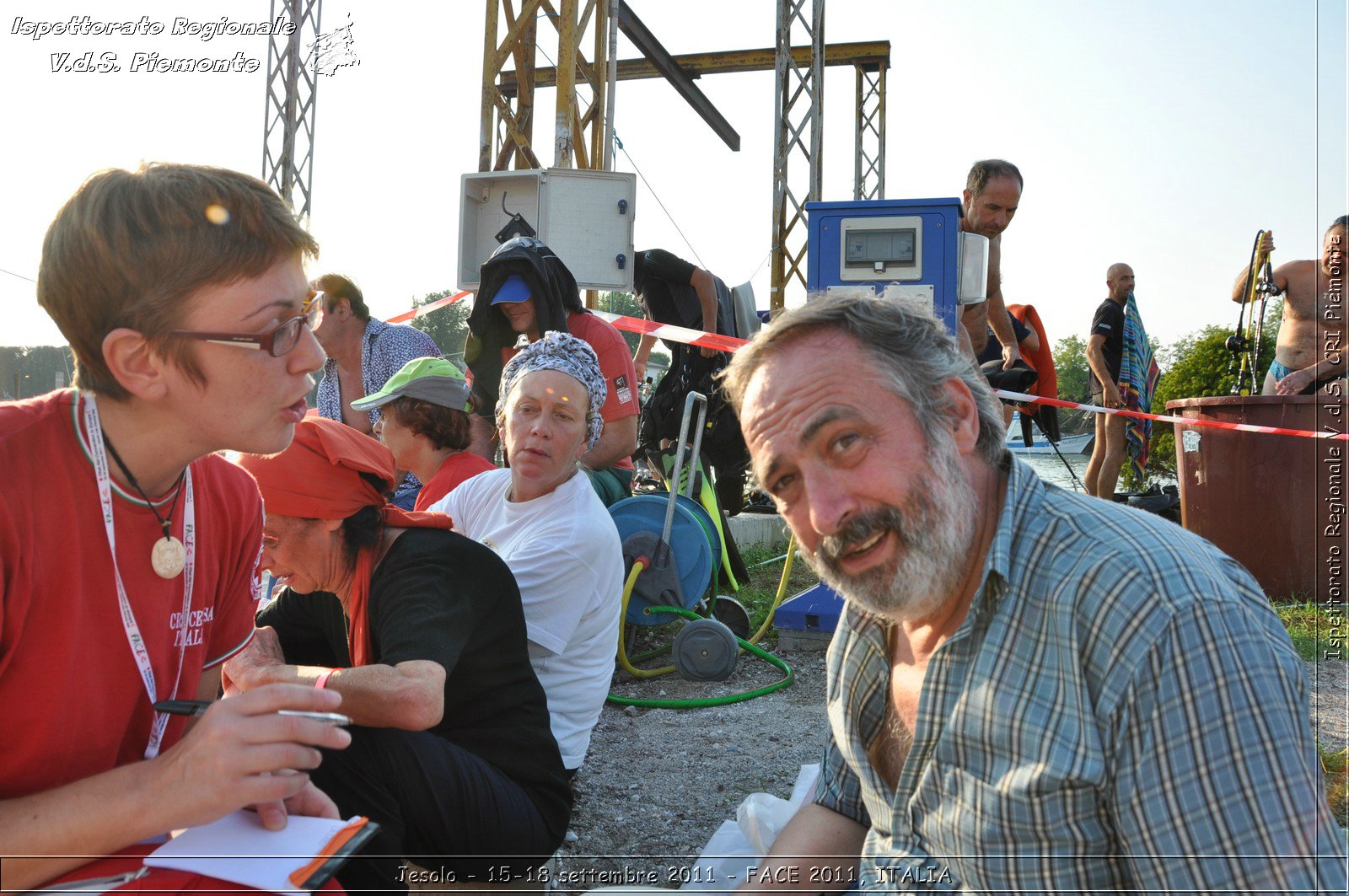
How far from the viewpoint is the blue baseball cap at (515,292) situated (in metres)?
4.72

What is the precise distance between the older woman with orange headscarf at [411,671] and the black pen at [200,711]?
55 centimetres

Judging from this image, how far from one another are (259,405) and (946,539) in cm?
115

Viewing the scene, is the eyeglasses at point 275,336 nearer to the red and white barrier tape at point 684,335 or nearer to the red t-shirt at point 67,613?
the red t-shirt at point 67,613

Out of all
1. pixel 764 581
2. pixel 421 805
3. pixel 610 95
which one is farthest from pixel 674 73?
pixel 421 805

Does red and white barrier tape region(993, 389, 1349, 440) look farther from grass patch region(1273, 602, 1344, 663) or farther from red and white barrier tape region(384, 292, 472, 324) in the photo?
red and white barrier tape region(384, 292, 472, 324)

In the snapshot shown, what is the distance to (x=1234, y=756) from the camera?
1.11 meters

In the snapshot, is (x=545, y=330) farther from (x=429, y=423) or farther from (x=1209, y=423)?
(x=1209, y=423)

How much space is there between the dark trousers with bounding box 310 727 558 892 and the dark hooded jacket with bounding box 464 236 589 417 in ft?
9.03

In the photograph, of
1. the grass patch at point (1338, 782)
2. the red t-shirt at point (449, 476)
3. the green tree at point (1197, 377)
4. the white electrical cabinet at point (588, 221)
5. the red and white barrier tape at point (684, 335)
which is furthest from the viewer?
the green tree at point (1197, 377)

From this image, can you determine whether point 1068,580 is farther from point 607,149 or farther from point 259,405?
point 607,149

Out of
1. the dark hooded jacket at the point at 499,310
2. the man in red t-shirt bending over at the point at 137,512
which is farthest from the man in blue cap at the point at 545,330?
the man in red t-shirt bending over at the point at 137,512

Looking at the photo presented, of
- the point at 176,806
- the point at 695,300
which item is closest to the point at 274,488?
the point at 176,806

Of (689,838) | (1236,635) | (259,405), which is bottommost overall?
(689,838)

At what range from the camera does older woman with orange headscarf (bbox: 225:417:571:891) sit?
2.04 metres
